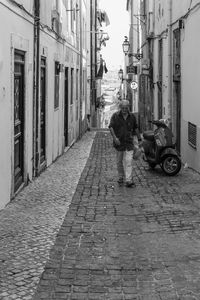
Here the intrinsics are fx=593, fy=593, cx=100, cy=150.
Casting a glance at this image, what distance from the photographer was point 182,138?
1468 centimetres

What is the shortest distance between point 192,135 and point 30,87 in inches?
164

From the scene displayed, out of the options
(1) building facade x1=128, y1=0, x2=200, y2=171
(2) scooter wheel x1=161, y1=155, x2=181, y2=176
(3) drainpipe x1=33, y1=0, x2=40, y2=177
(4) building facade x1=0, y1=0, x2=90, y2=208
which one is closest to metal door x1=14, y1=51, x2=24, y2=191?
(4) building facade x1=0, y1=0, x2=90, y2=208

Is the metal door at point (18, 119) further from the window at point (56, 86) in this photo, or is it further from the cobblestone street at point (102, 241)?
the window at point (56, 86)

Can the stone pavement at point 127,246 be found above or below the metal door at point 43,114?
below

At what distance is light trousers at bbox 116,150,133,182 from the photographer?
1067cm

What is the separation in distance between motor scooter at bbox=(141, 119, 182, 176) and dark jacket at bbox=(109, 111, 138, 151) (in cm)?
159

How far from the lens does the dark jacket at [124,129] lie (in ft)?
36.0

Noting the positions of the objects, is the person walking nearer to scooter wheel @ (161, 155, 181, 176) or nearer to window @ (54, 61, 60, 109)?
scooter wheel @ (161, 155, 181, 176)

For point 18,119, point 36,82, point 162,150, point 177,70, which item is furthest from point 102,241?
point 177,70

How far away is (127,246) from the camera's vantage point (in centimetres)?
656

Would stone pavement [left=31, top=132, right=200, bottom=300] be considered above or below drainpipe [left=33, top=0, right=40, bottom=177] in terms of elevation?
below

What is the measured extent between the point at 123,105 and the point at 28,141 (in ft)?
6.10

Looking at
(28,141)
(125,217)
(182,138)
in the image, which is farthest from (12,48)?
(182,138)

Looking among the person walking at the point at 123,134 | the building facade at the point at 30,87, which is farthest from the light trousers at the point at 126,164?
the building facade at the point at 30,87
